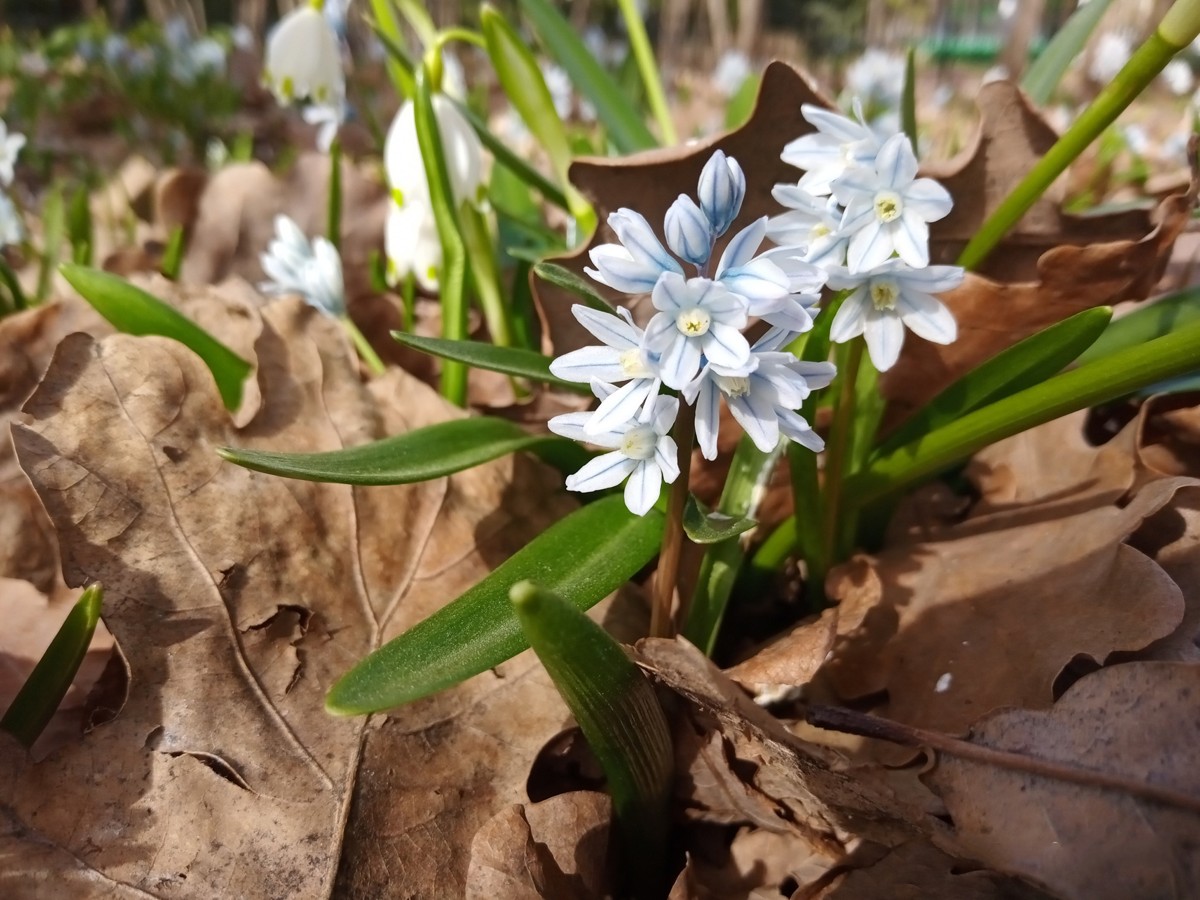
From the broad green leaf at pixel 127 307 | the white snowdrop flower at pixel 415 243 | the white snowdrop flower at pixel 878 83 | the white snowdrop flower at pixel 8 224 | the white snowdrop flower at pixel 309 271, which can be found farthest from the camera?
the white snowdrop flower at pixel 878 83

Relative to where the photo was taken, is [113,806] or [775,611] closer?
[113,806]

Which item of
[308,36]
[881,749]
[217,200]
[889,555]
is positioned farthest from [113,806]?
[217,200]

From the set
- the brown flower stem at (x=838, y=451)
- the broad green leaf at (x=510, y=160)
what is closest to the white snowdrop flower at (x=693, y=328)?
the brown flower stem at (x=838, y=451)

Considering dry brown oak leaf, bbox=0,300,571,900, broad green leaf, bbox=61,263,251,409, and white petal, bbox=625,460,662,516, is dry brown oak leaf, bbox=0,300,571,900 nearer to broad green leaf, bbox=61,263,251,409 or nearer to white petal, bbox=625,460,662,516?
broad green leaf, bbox=61,263,251,409

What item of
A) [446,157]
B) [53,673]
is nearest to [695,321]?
[53,673]

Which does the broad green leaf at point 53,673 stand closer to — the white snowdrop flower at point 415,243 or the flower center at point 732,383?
the flower center at point 732,383

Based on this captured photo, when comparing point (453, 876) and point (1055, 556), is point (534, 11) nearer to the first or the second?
point (1055, 556)
